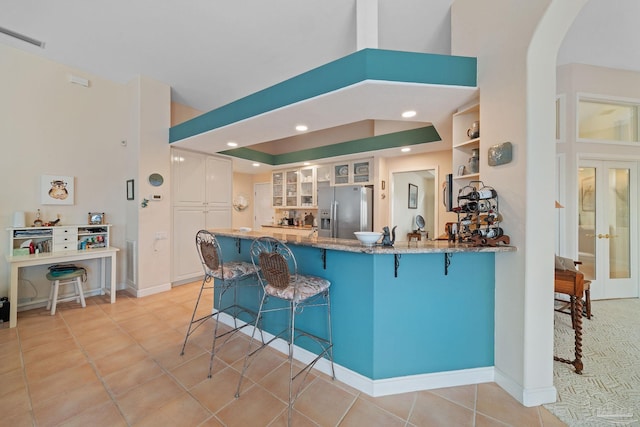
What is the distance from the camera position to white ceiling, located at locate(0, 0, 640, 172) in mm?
2408

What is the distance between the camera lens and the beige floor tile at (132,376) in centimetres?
176

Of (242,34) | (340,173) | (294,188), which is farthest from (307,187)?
(242,34)

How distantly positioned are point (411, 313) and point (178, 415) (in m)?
1.64

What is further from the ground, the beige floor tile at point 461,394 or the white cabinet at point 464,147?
the white cabinet at point 464,147

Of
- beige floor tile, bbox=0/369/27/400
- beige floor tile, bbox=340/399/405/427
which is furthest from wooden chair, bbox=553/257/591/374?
beige floor tile, bbox=0/369/27/400

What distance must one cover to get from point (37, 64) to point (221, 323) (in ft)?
13.3

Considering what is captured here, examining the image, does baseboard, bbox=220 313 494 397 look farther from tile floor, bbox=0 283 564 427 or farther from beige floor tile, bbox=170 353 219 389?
beige floor tile, bbox=170 353 219 389

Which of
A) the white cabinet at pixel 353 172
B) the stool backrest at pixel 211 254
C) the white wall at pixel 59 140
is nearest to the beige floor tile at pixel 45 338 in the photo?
the white wall at pixel 59 140

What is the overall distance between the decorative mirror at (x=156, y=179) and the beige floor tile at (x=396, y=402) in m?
3.82

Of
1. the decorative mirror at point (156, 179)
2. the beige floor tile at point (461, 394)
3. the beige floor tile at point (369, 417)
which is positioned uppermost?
the decorative mirror at point (156, 179)

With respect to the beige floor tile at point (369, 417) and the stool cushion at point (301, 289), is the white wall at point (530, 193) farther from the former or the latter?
the stool cushion at point (301, 289)

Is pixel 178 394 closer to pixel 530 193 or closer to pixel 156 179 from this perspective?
pixel 530 193

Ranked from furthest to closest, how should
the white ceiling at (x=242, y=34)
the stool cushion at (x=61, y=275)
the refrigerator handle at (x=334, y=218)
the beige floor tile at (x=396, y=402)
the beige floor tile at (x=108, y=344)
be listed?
the refrigerator handle at (x=334, y=218)
the stool cushion at (x=61, y=275)
the white ceiling at (x=242, y=34)
the beige floor tile at (x=108, y=344)
the beige floor tile at (x=396, y=402)

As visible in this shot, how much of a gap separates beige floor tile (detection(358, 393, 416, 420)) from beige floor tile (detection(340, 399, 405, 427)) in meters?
0.04
